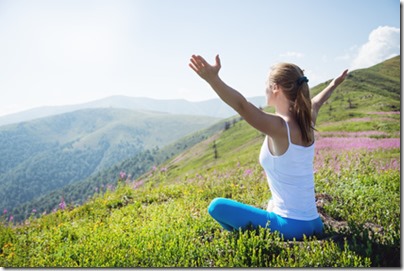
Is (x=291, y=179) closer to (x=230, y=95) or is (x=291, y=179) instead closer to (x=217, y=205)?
(x=217, y=205)

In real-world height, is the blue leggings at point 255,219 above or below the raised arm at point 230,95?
below

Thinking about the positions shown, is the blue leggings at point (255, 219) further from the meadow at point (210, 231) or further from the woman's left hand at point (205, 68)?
the woman's left hand at point (205, 68)

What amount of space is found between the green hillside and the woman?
206 millimetres

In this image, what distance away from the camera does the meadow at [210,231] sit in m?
3.97

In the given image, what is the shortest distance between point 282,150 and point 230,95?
0.88 metres

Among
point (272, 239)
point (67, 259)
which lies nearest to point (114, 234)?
point (67, 259)

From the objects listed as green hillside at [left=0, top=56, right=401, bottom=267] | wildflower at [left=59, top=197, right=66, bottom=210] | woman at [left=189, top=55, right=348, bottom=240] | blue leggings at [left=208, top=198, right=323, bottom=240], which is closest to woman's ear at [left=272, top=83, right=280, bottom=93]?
woman at [left=189, top=55, right=348, bottom=240]

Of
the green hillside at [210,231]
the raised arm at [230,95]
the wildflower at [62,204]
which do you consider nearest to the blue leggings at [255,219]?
the green hillside at [210,231]

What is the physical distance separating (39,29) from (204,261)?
4.90 meters

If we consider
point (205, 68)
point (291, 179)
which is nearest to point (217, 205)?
point (291, 179)

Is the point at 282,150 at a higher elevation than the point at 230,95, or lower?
lower

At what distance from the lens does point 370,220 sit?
5.17 meters

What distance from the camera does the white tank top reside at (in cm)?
360

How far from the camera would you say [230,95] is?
10.1 feet
